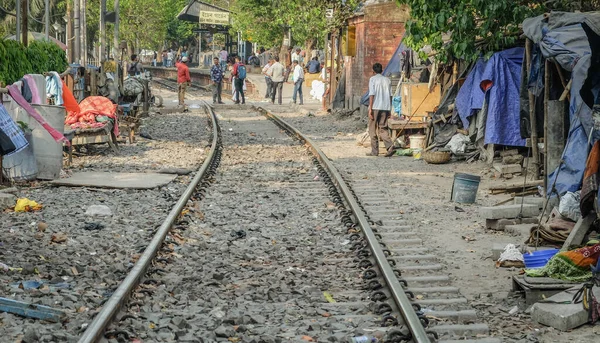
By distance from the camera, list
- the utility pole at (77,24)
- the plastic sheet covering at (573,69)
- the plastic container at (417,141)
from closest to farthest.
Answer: the plastic sheet covering at (573,69)
the plastic container at (417,141)
the utility pole at (77,24)

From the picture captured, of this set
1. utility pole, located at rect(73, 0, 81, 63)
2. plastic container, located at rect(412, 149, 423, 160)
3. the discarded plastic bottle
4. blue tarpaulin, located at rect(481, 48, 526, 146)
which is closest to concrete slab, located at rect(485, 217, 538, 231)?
the discarded plastic bottle

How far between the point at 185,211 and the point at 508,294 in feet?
16.1

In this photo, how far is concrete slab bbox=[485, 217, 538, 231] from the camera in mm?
10633

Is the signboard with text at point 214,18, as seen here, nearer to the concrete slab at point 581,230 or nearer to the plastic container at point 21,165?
the plastic container at point 21,165

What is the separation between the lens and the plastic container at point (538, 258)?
819 centimetres

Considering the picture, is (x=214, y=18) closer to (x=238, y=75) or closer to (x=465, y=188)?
(x=238, y=75)

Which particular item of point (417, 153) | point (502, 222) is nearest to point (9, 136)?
point (502, 222)

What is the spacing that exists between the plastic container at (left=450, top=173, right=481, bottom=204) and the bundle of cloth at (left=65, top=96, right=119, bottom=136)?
7582 millimetres

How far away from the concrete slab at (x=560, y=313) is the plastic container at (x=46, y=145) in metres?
8.72

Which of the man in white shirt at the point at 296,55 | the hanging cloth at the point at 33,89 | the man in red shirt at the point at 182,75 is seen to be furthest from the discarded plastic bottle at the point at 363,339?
the man in white shirt at the point at 296,55

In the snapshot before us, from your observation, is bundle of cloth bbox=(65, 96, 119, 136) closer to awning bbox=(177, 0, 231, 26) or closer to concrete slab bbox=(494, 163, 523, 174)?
concrete slab bbox=(494, 163, 523, 174)

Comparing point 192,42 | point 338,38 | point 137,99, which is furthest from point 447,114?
point 192,42

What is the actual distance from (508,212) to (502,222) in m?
0.17

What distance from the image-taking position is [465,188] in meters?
12.7
